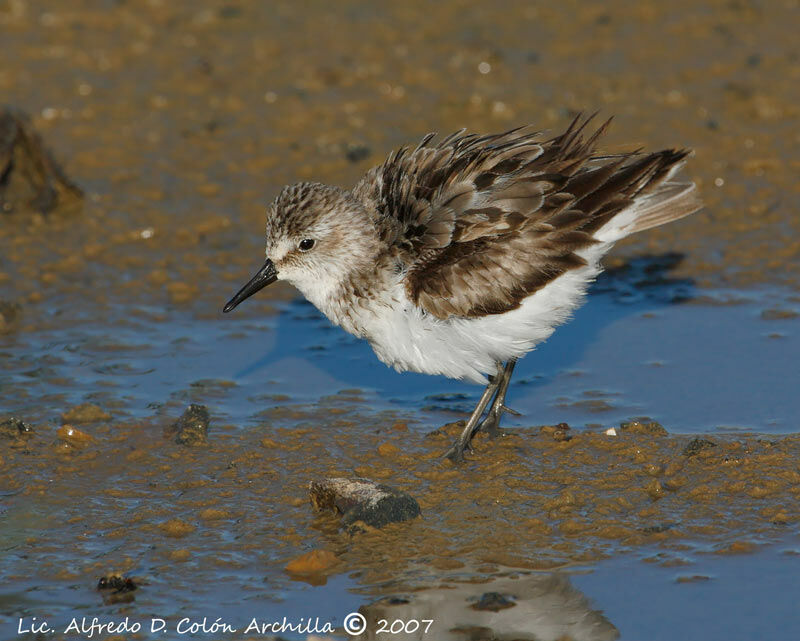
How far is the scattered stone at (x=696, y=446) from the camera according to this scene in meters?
7.91

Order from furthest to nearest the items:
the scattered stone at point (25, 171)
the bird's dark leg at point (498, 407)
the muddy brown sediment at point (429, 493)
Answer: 1. the scattered stone at point (25, 171)
2. the bird's dark leg at point (498, 407)
3. the muddy brown sediment at point (429, 493)

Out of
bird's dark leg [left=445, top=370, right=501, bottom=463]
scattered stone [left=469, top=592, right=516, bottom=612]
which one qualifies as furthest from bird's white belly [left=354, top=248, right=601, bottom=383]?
scattered stone [left=469, top=592, right=516, bottom=612]

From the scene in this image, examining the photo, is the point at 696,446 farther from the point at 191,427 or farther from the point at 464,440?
the point at 191,427

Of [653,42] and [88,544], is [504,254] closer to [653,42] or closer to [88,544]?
[88,544]

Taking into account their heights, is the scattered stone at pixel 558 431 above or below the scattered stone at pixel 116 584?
above

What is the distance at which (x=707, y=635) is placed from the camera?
6086 mm

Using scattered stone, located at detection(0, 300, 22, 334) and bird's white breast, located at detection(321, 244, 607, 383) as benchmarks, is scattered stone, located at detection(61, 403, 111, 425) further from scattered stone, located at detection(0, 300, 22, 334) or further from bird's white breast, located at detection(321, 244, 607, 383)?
bird's white breast, located at detection(321, 244, 607, 383)

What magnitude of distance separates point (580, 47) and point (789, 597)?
9.25 meters

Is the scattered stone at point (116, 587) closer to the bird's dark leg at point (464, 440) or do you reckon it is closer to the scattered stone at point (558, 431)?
the bird's dark leg at point (464, 440)

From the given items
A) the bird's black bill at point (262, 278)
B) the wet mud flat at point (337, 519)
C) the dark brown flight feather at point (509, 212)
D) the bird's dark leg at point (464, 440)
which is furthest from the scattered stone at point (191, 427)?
the dark brown flight feather at point (509, 212)

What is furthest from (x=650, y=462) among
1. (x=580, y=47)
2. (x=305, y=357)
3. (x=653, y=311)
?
(x=580, y=47)

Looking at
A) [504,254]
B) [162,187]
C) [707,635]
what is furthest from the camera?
[162,187]

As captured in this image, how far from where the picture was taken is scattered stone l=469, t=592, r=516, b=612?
6.35m

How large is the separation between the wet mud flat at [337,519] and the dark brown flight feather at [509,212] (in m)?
1.21
